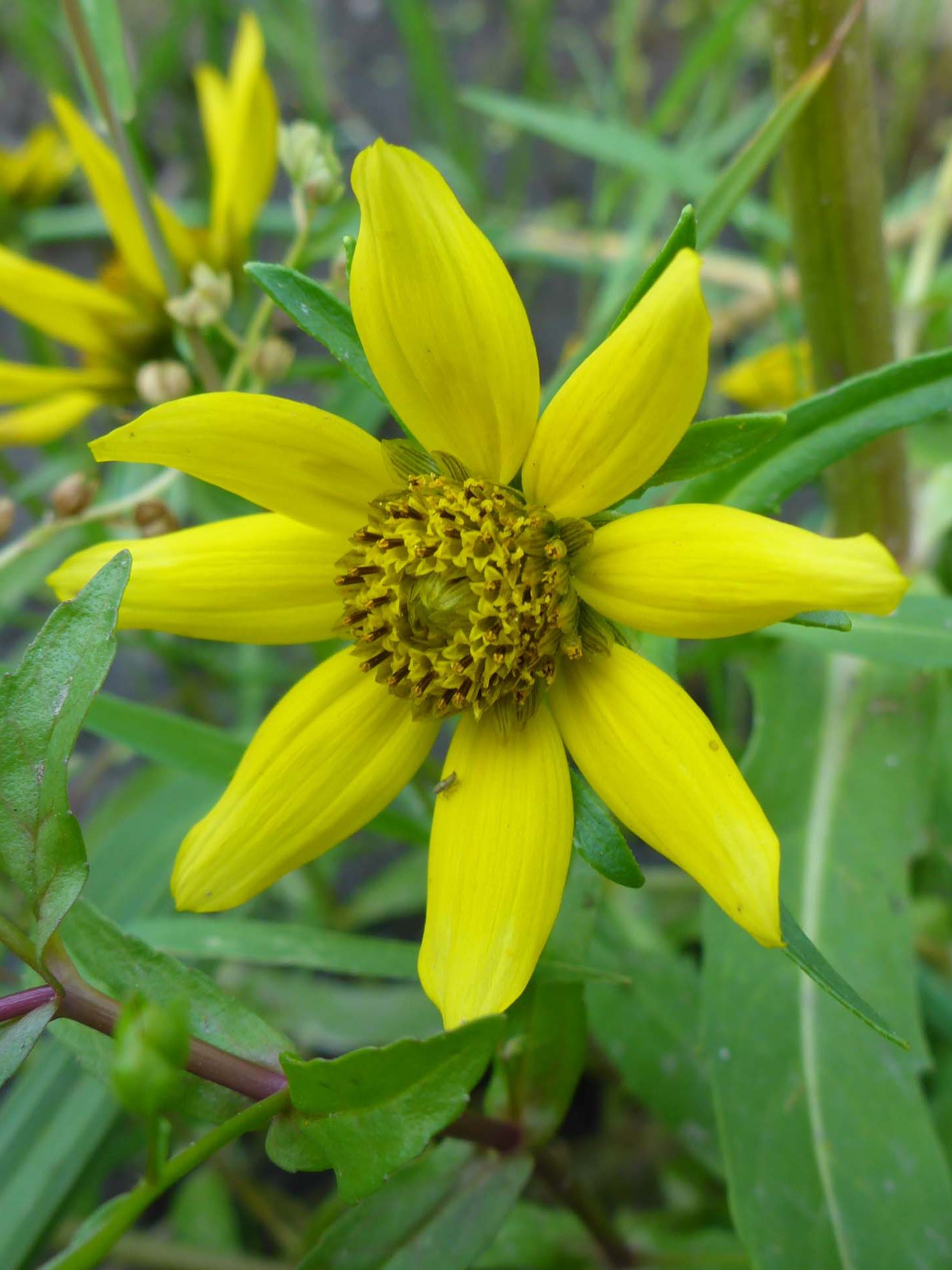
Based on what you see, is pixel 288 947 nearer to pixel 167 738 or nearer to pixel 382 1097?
pixel 167 738

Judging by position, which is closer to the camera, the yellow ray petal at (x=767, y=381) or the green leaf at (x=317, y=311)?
the green leaf at (x=317, y=311)

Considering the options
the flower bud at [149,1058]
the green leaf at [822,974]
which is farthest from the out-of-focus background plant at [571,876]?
the green leaf at [822,974]

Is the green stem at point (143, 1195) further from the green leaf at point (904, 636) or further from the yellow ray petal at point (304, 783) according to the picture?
the green leaf at point (904, 636)

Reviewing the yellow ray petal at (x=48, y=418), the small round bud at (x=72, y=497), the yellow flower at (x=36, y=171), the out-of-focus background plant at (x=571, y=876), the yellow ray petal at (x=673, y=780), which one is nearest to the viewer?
the yellow ray petal at (x=673, y=780)

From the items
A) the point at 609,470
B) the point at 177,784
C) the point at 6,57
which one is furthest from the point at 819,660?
the point at 6,57

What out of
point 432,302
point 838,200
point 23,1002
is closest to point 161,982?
point 23,1002

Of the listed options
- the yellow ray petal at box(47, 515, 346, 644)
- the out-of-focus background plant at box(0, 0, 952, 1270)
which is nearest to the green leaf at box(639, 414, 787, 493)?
the out-of-focus background plant at box(0, 0, 952, 1270)

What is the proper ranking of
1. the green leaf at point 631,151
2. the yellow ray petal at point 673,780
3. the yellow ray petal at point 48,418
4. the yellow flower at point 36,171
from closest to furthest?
1. the yellow ray petal at point 673,780
2. the yellow ray petal at point 48,418
3. the green leaf at point 631,151
4. the yellow flower at point 36,171
